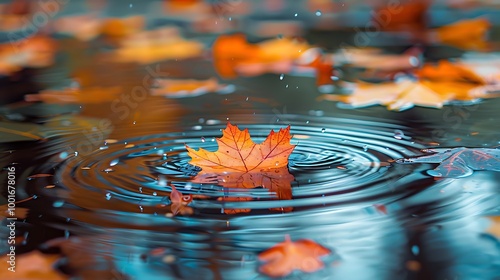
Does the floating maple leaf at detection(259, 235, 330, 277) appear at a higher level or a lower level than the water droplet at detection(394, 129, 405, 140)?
lower

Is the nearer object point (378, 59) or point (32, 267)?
point (32, 267)

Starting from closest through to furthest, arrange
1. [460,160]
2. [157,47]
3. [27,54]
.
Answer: [460,160] < [157,47] < [27,54]

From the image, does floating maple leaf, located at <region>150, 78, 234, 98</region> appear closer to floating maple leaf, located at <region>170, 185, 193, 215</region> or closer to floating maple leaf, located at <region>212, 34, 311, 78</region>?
floating maple leaf, located at <region>212, 34, 311, 78</region>

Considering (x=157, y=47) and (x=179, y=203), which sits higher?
(x=157, y=47)

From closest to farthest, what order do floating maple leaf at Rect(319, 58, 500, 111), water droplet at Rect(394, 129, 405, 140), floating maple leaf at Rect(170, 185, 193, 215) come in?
floating maple leaf at Rect(170, 185, 193, 215) < water droplet at Rect(394, 129, 405, 140) < floating maple leaf at Rect(319, 58, 500, 111)

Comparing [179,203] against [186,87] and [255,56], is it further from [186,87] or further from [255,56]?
[255,56]

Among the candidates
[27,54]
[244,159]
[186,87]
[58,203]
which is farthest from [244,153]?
[27,54]

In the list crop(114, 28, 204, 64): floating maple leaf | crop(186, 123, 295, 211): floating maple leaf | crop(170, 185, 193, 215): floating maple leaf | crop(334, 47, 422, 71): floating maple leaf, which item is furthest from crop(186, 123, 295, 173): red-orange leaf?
crop(114, 28, 204, 64): floating maple leaf

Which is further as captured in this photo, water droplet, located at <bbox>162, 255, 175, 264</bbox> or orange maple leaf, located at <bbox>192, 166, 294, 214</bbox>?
orange maple leaf, located at <bbox>192, 166, 294, 214</bbox>
